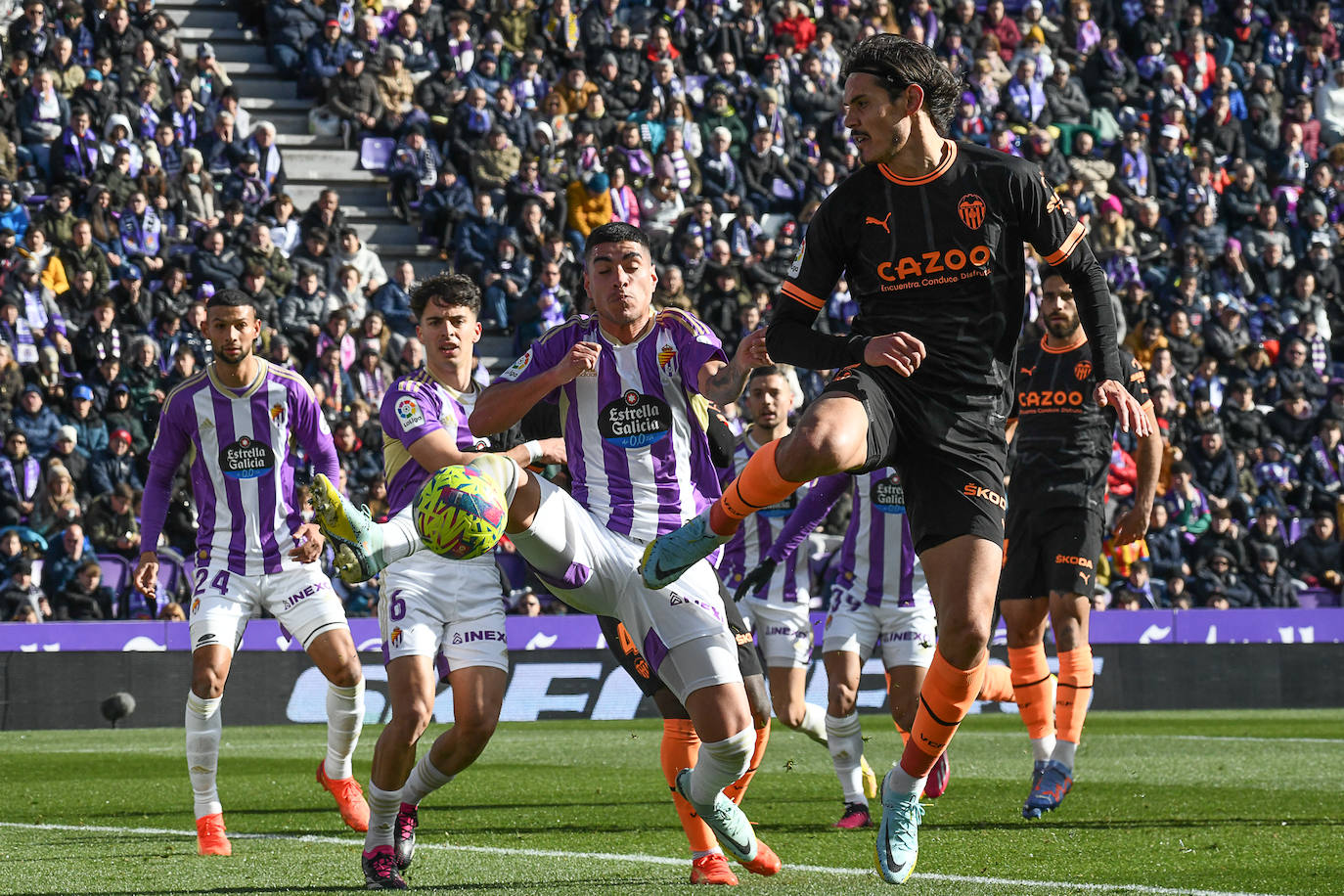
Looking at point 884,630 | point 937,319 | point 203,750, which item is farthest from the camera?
point 884,630

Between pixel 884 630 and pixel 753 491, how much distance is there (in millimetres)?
4319

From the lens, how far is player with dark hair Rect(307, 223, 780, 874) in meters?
5.95

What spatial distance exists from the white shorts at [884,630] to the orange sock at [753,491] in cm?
406

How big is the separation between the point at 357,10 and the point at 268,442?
1373cm

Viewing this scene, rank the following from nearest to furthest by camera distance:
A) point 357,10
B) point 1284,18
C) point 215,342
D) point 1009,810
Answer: point 215,342
point 1009,810
point 357,10
point 1284,18

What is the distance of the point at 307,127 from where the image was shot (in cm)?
2092

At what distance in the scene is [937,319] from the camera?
561cm

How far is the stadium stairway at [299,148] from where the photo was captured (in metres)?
20.2

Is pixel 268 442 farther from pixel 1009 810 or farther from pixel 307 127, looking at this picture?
pixel 307 127

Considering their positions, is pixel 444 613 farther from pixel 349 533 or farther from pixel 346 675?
pixel 346 675

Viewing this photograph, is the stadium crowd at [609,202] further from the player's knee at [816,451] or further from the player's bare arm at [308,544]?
the player's knee at [816,451]

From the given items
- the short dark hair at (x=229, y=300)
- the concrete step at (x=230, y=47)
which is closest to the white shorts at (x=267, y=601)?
the short dark hair at (x=229, y=300)

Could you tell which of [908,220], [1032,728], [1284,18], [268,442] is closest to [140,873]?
[268,442]

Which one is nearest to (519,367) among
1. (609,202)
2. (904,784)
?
(904,784)
